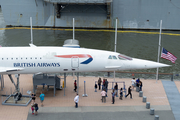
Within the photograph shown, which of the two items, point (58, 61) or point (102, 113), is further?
point (58, 61)

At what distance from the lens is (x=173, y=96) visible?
2352cm

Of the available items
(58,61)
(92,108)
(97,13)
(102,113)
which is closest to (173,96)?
(102,113)

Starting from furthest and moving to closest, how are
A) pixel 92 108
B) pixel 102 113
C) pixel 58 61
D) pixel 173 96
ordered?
pixel 173 96
pixel 58 61
pixel 92 108
pixel 102 113

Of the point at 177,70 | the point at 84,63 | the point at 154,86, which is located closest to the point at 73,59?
the point at 84,63

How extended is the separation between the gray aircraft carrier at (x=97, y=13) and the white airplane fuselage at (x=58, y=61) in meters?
30.4

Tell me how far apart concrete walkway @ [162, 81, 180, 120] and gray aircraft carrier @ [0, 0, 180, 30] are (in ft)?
93.6

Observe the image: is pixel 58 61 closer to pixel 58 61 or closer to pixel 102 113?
pixel 58 61

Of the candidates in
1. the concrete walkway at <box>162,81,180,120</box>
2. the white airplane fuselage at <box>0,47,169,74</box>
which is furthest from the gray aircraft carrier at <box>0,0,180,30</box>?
the white airplane fuselage at <box>0,47,169,74</box>

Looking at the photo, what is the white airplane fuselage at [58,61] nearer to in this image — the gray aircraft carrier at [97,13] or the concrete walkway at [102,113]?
the concrete walkway at [102,113]

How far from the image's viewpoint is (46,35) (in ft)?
168

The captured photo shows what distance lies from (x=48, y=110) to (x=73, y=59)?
4976mm

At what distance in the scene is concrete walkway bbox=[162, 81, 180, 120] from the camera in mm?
20422

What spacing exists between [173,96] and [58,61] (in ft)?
38.3

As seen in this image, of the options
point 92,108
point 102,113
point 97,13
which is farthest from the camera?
point 97,13
